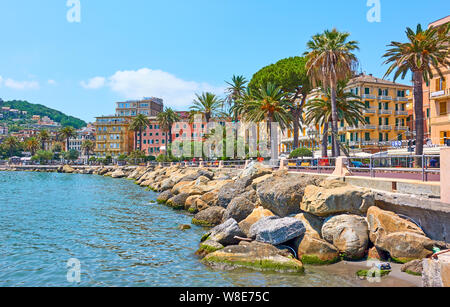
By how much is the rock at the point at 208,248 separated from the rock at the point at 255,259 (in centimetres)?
62

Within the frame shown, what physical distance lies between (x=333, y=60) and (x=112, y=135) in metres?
103

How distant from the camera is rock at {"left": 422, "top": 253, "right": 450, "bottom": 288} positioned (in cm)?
763

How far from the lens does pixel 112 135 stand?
12119 centimetres

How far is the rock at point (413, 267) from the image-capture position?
9.66 meters

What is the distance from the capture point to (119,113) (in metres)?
Result: 132

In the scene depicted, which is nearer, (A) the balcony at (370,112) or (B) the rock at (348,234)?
A: (B) the rock at (348,234)

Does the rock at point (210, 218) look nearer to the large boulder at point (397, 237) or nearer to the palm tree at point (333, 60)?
the large boulder at point (397, 237)

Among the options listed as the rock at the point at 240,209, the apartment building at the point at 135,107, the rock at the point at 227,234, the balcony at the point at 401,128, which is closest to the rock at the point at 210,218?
the rock at the point at 240,209

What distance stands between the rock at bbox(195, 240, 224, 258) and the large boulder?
543 cm
